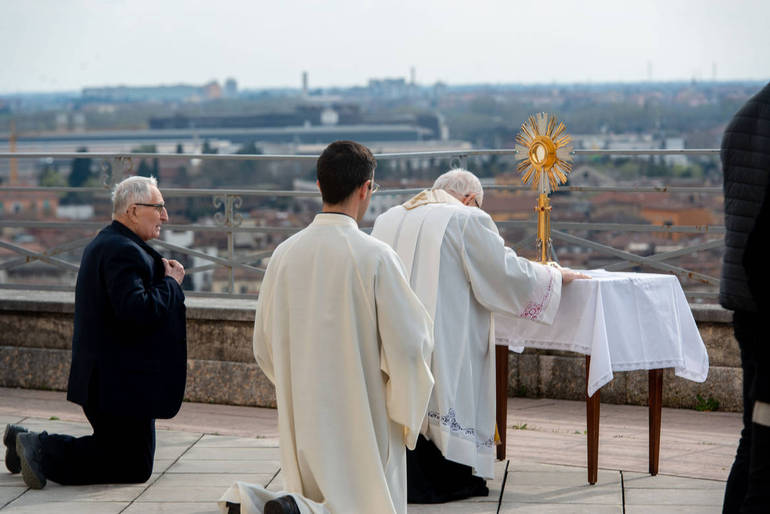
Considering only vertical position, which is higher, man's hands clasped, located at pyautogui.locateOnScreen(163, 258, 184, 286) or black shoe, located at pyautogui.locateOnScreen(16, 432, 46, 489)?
man's hands clasped, located at pyautogui.locateOnScreen(163, 258, 184, 286)

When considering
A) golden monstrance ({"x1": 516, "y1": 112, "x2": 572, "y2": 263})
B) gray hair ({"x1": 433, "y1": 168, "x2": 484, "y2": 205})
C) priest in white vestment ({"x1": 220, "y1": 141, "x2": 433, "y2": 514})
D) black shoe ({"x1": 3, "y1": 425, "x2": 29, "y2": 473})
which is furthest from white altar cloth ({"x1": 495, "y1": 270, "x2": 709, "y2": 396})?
black shoe ({"x1": 3, "y1": 425, "x2": 29, "y2": 473})

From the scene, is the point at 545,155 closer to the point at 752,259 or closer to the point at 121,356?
the point at 121,356

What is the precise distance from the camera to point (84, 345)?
5176 millimetres

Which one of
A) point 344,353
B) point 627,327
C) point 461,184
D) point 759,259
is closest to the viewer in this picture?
point 759,259

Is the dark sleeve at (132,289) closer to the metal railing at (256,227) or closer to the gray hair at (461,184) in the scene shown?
the gray hair at (461,184)

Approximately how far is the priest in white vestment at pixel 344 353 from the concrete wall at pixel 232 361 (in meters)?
3.06

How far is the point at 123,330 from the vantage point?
5156mm

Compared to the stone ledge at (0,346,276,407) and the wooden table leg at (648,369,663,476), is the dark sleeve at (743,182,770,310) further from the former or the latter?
the stone ledge at (0,346,276,407)

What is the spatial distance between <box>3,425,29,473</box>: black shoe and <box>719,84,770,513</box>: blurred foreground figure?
3.44m

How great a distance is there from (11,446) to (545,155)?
2829 millimetres

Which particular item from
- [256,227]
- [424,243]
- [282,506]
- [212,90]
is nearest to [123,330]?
[424,243]

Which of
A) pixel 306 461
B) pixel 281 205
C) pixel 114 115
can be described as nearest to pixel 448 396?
pixel 306 461

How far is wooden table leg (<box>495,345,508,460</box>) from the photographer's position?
564 centimetres

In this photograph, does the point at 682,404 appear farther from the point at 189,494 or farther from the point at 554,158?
the point at 189,494
